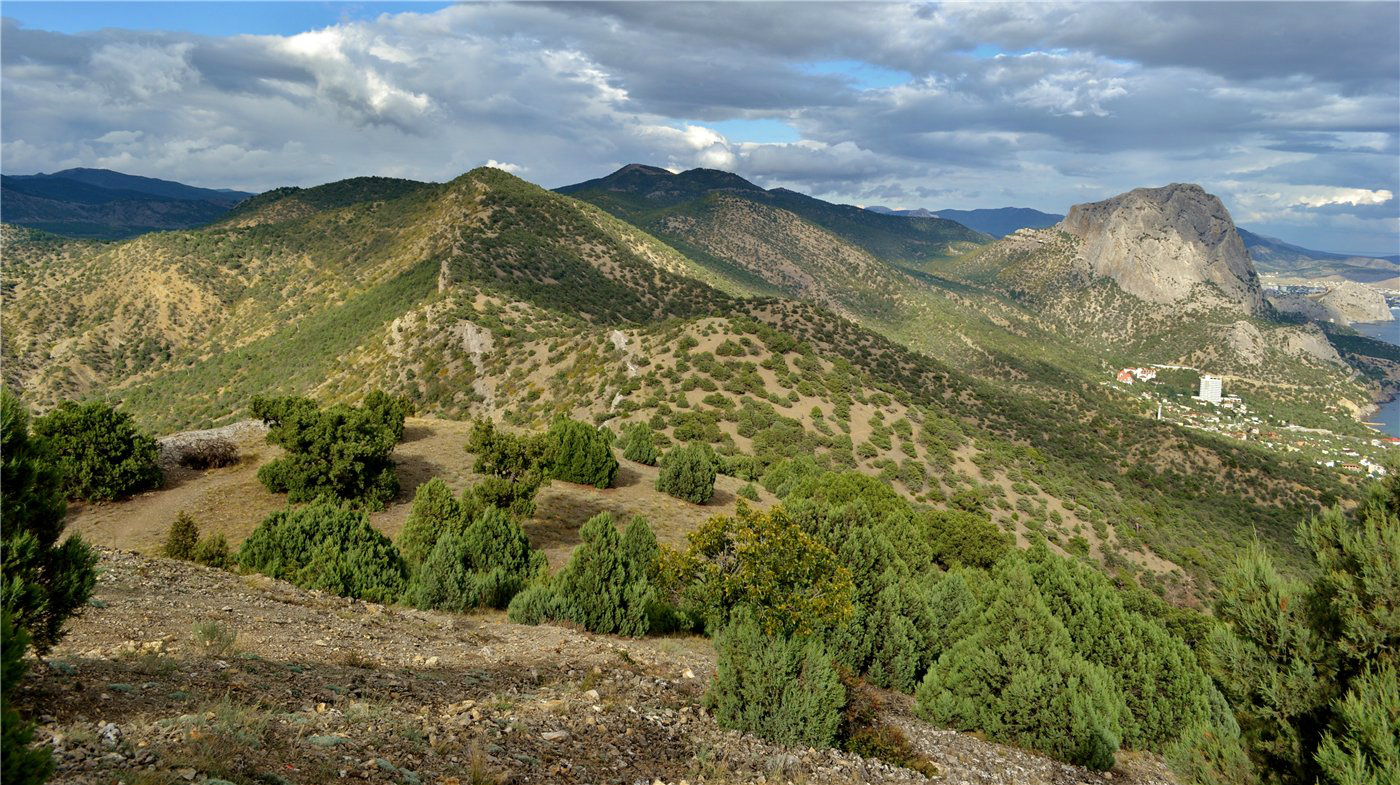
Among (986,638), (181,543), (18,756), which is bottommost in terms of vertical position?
(181,543)

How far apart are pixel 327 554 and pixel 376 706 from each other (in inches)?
344

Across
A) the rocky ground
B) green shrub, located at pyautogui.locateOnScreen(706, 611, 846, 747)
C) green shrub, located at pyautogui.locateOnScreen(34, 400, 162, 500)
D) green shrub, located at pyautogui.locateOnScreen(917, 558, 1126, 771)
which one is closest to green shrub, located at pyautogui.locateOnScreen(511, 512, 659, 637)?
the rocky ground

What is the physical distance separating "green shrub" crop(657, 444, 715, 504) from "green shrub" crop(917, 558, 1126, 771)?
16392mm

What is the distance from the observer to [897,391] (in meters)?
59.3

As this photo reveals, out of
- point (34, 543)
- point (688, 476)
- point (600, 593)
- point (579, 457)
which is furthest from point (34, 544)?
point (688, 476)

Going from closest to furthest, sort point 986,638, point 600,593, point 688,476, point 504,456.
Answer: point 986,638, point 600,593, point 504,456, point 688,476

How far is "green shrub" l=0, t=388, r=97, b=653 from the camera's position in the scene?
241 inches

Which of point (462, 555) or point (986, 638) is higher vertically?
point (986, 638)

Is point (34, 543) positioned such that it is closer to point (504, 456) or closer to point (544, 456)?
point (504, 456)

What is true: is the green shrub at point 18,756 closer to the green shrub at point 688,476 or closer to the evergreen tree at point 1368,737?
the evergreen tree at point 1368,737

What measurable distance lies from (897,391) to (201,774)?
57.9 meters

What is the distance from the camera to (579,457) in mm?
27312

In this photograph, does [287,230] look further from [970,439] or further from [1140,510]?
[1140,510]

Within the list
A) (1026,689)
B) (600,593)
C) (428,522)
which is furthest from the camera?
(428,522)
